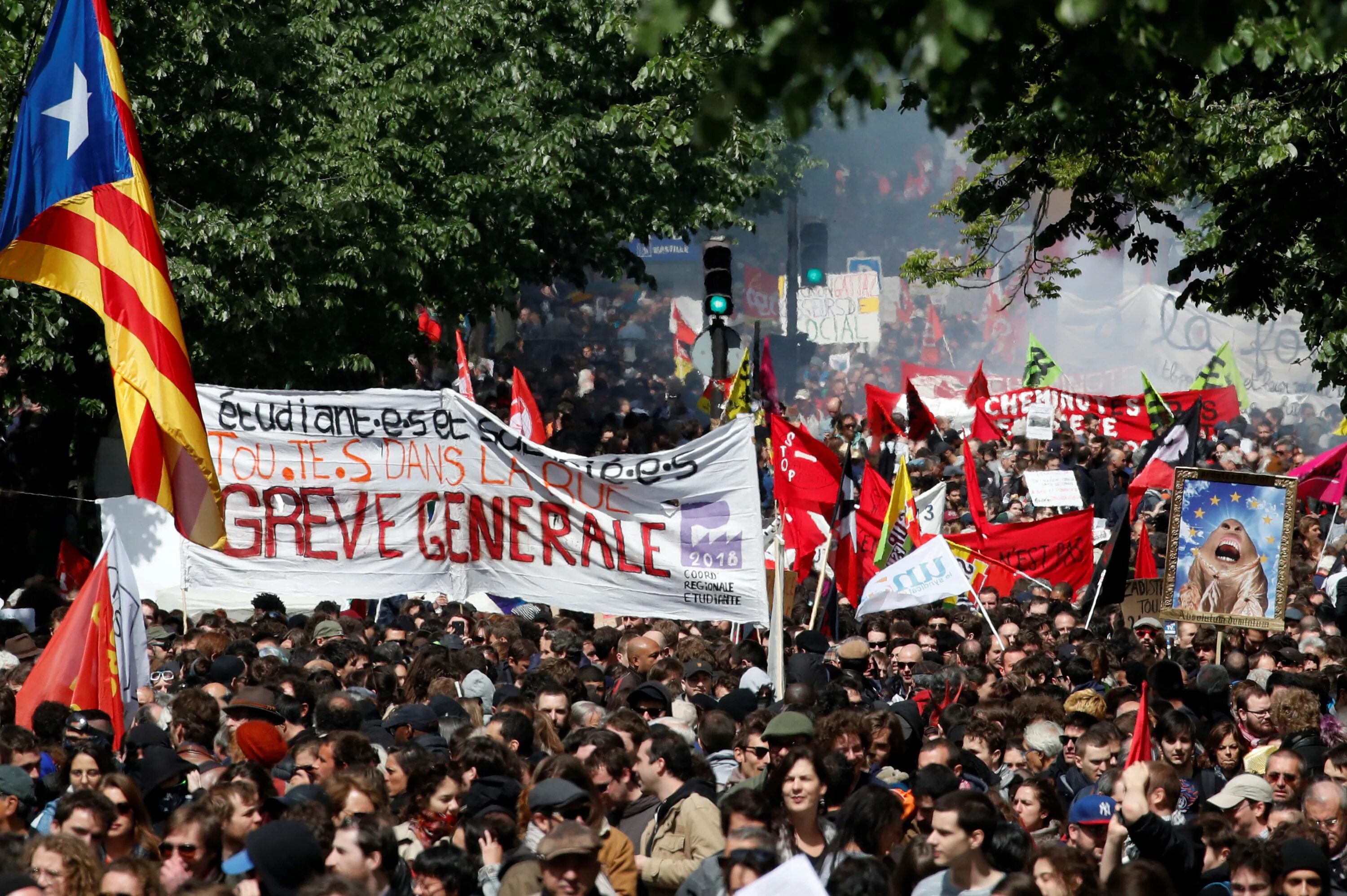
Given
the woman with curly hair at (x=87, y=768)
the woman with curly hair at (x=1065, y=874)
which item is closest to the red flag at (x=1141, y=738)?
the woman with curly hair at (x=1065, y=874)

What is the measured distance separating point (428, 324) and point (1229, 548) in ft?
60.2

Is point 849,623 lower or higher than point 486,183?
lower

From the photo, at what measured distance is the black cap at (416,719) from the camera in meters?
9.38

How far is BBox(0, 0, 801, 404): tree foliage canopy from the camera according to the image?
19.4m

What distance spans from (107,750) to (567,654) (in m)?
5.07

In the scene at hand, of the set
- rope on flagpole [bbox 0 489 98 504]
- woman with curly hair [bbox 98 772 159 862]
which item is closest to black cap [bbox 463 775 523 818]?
woman with curly hair [bbox 98 772 159 862]

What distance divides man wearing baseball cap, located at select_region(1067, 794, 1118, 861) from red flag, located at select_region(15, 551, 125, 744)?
16.9 ft

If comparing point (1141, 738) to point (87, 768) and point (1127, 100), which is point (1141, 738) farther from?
point (1127, 100)

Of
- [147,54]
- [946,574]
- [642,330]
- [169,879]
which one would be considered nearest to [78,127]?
[169,879]

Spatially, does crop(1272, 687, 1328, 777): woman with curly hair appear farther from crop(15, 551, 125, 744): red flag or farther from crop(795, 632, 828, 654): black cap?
crop(15, 551, 125, 744): red flag

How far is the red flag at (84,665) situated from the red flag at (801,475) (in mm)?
7025

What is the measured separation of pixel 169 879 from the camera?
6355mm

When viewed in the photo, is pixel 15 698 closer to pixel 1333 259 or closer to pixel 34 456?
pixel 1333 259

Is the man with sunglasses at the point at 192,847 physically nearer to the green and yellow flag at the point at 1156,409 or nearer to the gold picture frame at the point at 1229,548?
the gold picture frame at the point at 1229,548
